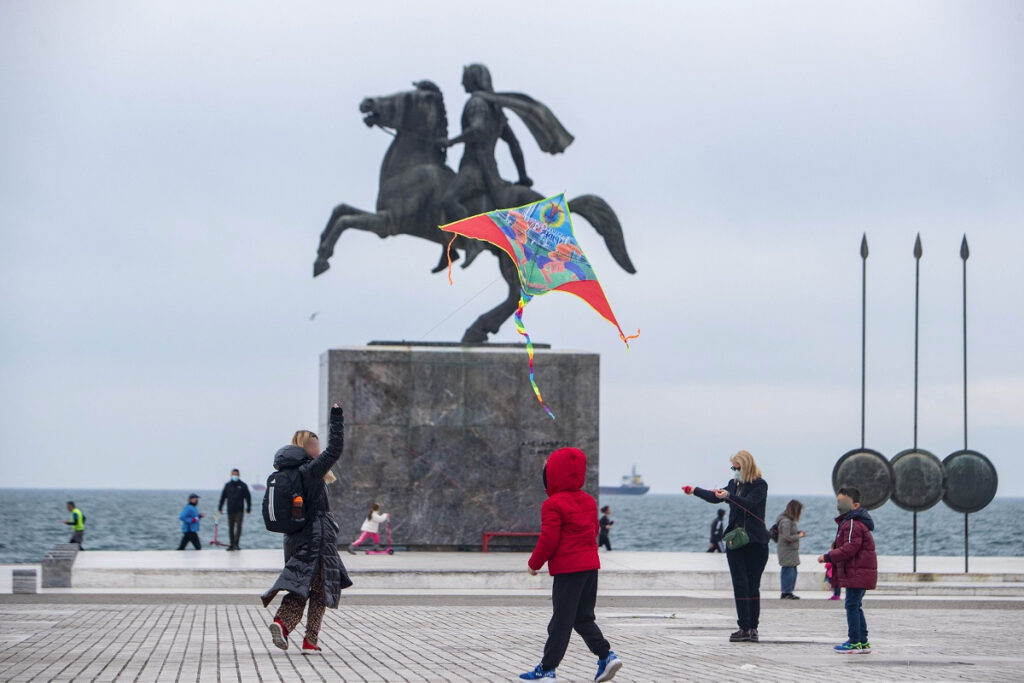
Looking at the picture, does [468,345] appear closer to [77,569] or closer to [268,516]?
[77,569]

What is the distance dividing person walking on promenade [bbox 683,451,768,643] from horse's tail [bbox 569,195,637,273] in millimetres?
14083

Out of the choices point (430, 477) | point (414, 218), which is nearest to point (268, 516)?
point (430, 477)

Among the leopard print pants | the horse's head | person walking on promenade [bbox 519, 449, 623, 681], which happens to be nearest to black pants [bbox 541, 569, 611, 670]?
person walking on promenade [bbox 519, 449, 623, 681]

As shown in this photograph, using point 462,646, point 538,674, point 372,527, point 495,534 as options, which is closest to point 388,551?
point 372,527

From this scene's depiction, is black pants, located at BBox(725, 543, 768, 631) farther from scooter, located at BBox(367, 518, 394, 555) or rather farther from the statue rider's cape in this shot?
the statue rider's cape

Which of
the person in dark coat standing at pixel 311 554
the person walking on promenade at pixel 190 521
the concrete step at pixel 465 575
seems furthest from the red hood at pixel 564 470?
the person walking on promenade at pixel 190 521

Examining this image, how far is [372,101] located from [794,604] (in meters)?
11.9

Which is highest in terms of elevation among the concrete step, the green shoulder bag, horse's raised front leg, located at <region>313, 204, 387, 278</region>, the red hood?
horse's raised front leg, located at <region>313, 204, 387, 278</region>

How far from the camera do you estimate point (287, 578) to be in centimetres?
1163

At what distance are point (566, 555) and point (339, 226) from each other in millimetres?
16758

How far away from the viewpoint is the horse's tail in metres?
26.9

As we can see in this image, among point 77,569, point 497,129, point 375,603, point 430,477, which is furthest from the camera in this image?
point 497,129

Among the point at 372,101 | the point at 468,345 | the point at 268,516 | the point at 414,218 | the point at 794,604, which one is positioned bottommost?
the point at 794,604

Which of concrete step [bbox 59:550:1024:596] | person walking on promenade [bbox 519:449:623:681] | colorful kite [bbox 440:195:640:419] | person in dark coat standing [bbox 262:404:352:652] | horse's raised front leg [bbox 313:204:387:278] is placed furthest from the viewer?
horse's raised front leg [bbox 313:204:387:278]
